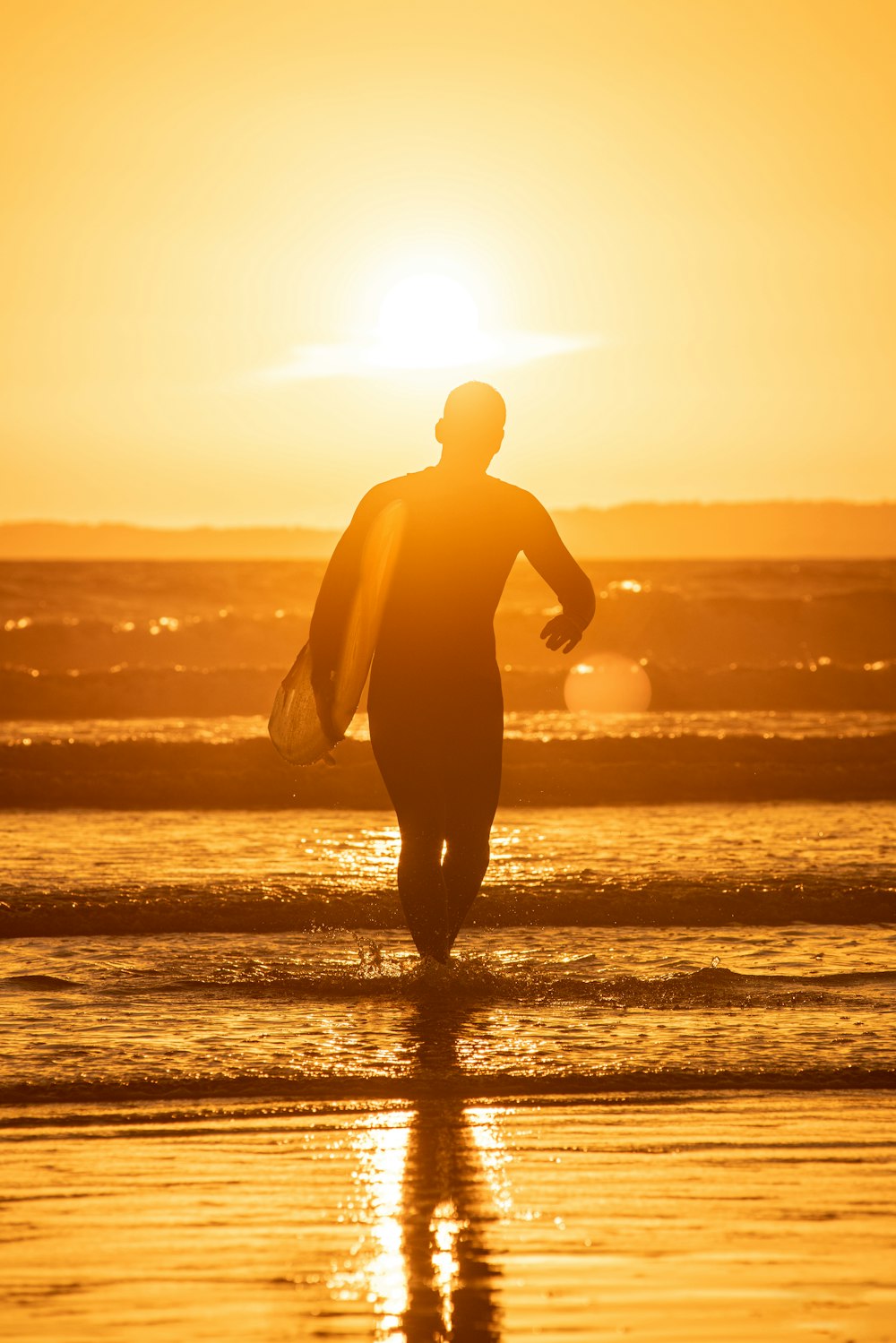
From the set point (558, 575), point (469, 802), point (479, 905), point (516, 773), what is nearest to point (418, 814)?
point (469, 802)

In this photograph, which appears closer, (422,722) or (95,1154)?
(95,1154)

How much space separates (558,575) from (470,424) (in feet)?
1.89

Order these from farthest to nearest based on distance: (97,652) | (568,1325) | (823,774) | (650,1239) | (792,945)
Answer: (97,652), (823,774), (792,945), (650,1239), (568,1325)

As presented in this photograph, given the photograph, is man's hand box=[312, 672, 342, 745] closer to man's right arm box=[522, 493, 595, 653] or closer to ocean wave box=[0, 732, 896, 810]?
man's right arm box=[522, 493, 595, 653]

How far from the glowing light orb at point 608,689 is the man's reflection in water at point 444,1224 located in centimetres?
1618

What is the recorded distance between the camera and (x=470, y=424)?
559 cm

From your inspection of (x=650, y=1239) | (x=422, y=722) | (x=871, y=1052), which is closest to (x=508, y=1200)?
(x=650, y=1239)

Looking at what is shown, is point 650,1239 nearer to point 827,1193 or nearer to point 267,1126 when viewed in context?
point 827,1193

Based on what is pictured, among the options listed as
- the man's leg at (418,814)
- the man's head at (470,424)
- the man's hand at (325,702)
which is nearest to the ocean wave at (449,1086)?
the man's leg at (418,814)

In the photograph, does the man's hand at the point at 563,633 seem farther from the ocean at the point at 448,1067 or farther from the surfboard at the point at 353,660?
the ocean at the point at 448,1067

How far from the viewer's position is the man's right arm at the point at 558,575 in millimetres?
5512

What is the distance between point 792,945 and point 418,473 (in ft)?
7.12

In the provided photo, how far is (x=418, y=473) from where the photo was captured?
5590mm

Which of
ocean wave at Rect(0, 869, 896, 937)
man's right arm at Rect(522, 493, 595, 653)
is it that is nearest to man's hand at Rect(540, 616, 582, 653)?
man's right arm at Rect(522, 493, 595, 653)
